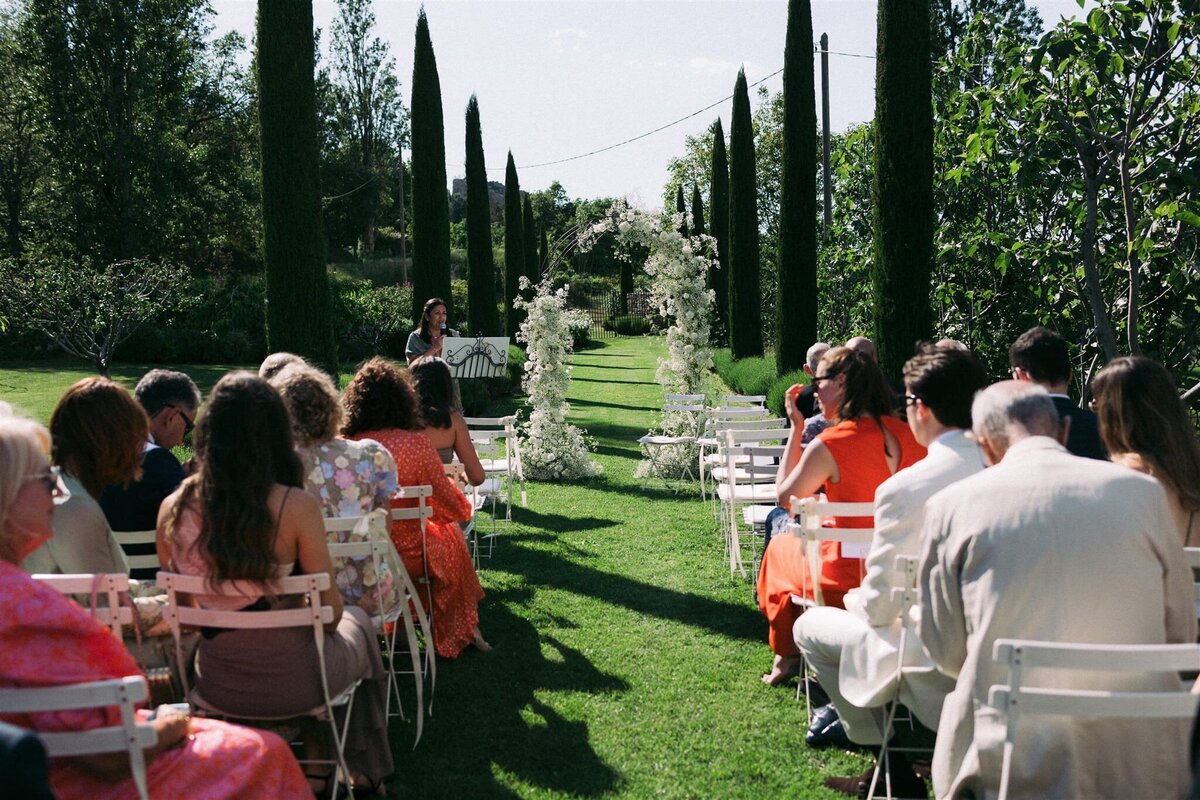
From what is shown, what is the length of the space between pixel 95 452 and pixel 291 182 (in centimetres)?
710

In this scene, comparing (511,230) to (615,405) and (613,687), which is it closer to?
(615,405)

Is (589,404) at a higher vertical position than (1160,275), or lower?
lower

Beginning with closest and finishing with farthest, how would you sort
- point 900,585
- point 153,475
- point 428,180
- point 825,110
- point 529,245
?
1. point 900,585
2. point 153,475
3. point 825,110
4. point 428,180
5. point 529,245

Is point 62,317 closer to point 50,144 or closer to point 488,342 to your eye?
point 488,342

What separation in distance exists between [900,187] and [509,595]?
5614 millimetres

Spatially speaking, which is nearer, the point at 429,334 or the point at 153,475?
the point at 153,475

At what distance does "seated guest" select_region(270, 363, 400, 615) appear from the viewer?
394 cm

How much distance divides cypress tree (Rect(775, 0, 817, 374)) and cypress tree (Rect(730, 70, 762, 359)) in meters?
4.24

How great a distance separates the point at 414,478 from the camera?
4984 mm

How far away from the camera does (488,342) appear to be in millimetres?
10594

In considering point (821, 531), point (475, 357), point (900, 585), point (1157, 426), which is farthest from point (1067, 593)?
point (475, 357)

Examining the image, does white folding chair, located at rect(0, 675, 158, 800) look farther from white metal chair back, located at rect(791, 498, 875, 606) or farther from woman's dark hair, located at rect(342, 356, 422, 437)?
woman's dark hair, located at rect(342, 356, 422, 437)

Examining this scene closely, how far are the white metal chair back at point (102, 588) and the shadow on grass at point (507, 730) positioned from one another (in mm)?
1384

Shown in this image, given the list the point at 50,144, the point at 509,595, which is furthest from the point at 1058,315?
the point at 50,144
